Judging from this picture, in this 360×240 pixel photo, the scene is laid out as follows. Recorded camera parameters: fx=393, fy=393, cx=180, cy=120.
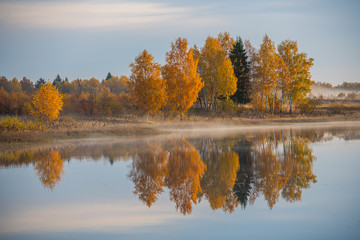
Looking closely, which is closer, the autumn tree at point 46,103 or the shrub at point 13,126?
the shrub at point 13,126

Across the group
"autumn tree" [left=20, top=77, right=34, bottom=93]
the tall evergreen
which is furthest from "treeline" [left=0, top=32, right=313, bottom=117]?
"autumn tree" [left=20, top=77, right=34, bottom=93]

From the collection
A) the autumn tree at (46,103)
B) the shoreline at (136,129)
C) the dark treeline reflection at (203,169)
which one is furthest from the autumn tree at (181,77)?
the dark treeline reflection at (203,169)

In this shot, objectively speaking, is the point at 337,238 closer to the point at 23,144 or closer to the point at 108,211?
the point at 108,211

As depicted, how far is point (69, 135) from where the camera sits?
31.5 m

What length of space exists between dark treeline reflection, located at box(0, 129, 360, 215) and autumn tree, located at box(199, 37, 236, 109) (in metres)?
34.1

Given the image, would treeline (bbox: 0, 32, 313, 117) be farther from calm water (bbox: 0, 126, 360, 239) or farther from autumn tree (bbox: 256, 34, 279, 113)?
calm water (bbox: 0, 126, 360, 239)

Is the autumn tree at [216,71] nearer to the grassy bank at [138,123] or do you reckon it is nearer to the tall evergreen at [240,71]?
the tall evergreen at [240,71]

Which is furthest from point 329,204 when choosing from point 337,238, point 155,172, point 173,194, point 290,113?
point 290,113

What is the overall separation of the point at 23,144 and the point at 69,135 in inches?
225

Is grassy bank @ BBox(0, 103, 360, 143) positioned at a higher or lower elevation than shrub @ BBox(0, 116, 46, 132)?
lower

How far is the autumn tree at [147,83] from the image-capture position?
4728 cm

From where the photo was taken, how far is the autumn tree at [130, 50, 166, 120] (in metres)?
47.3

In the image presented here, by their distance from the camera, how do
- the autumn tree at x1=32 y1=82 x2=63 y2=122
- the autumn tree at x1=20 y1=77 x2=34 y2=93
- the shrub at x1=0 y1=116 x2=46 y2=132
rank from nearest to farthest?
the shrub at x1=0 y1=116 x2=46 y2=132 → the autumn tree at x1=32 y1=82 x2=63 y2=122 → the autumn tree at x1=20 y1=77 x2=34 y2=93

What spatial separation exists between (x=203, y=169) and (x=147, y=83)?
32080 millimetres
